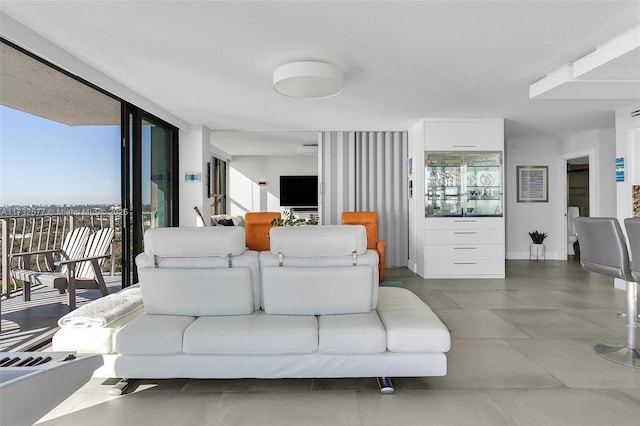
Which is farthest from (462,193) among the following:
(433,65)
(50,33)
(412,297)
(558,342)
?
(50,33)

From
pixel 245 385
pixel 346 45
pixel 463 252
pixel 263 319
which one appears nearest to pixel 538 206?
pixel 463 252

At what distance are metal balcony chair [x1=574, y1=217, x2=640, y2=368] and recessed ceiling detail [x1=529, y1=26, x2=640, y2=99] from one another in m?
1.37

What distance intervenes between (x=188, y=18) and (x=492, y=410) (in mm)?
3232

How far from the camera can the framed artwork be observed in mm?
7812

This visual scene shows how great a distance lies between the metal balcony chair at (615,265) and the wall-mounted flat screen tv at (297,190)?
7421 mm

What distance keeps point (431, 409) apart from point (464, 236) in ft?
13.8

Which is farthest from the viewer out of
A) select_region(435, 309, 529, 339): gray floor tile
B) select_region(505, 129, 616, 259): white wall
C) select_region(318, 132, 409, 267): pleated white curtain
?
select_region(505, 129, 616, 259): white wall

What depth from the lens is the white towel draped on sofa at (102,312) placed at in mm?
2230

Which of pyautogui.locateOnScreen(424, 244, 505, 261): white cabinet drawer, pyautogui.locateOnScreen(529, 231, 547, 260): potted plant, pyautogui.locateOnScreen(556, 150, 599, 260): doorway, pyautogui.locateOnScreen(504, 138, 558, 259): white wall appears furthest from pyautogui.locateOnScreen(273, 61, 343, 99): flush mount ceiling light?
pyautogui.locateOnScreen(529, 231, 547, 260): potted plant

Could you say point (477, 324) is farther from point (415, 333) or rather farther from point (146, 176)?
point (146, 176)

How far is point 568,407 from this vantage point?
81.3 inches

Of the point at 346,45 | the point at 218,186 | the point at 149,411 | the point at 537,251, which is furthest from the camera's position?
the point at 218,186

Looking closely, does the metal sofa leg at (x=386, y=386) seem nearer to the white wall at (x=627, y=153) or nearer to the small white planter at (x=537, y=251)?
the white wall at (x=627, y=153)

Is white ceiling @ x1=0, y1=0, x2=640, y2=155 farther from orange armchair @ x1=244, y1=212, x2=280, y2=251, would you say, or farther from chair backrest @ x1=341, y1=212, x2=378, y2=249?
chair backrest @ x1=341, y1=212, x2=378, y2=249
